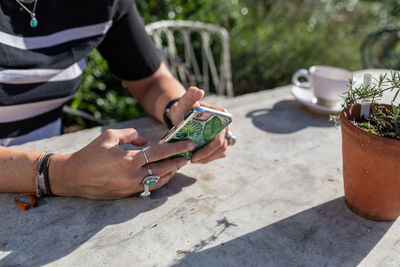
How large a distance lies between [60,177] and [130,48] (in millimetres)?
703

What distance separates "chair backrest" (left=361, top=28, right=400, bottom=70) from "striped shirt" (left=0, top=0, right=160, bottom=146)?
4.94ft

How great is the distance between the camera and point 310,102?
5.15 feet

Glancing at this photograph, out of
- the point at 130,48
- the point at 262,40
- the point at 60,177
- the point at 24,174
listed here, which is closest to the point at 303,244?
the point at 60,177

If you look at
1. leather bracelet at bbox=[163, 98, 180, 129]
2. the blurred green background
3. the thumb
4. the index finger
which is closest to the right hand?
the index finger

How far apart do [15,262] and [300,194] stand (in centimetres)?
77

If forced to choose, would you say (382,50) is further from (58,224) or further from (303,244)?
(58,224)

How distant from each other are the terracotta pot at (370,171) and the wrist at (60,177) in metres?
0.75

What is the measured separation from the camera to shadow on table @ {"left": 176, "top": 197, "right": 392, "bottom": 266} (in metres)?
0.79

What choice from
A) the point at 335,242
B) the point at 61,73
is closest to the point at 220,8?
the point at 61,73

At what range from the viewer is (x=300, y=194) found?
1027 mm

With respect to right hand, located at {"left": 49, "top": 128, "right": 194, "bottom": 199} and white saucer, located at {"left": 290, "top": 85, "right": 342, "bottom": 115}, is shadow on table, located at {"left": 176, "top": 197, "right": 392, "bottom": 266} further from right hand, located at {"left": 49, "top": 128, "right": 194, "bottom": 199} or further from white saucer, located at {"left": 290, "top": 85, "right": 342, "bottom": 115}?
white saucer, located at {"left": 290, "top": 85, "right": 342, "bottom": 115}

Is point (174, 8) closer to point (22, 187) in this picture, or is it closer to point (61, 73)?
point (61, 73)

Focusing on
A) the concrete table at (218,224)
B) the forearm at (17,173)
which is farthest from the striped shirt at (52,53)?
the forearm at (17,173)

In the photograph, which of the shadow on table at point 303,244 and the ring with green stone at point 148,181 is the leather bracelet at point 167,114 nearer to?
the ring with green stone at point 148,181
